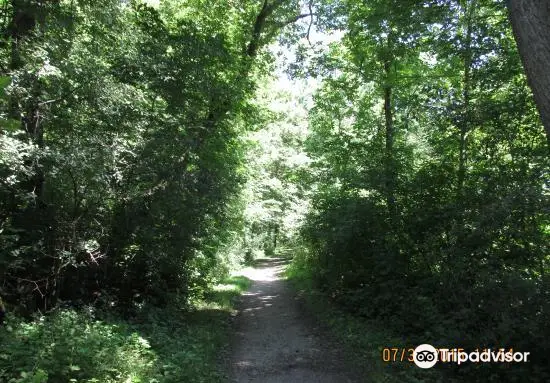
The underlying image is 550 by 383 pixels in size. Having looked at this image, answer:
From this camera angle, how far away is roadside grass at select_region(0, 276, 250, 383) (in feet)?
16.1

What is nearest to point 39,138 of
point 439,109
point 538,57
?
point 538,57

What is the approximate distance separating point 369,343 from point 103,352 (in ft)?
17.6

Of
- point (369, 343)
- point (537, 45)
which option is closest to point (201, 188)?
point (369, 343)

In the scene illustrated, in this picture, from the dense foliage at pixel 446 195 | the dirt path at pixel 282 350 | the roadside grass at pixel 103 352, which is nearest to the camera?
the roadside grass at pixel 103 352

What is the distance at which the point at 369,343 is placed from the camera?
858 cm

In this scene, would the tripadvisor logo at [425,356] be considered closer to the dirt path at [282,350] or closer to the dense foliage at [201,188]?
the dense foliage at [201,188]

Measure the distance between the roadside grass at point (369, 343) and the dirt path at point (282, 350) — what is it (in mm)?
318

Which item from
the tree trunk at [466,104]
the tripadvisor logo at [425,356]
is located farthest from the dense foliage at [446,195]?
the tripadvisor logo at [425,356]

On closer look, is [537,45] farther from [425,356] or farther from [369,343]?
[369,343]

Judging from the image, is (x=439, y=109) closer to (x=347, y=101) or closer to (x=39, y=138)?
(x=347, y=101)

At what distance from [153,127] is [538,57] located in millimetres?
7323

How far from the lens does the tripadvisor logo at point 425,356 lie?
735 centimetres

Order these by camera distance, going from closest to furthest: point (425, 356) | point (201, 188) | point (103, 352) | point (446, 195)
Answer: point (103, 352) < point (425, 356) < point (446, 195) < point (201, 188)

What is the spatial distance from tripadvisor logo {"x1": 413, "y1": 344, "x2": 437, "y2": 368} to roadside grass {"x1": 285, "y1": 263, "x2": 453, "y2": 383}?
13cm
